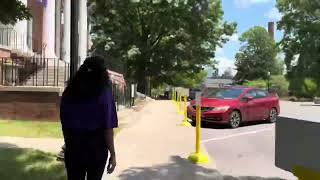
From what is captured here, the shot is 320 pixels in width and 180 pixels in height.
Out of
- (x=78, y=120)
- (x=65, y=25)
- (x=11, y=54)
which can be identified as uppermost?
(x=65, y=25)

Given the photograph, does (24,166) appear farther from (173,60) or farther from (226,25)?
(226,25)

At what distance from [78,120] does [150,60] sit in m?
48.5

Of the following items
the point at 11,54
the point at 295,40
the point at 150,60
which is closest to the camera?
the point at 11,54

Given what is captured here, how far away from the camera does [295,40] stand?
63406 mm

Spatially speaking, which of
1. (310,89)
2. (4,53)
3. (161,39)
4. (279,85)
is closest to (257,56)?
(279,85)

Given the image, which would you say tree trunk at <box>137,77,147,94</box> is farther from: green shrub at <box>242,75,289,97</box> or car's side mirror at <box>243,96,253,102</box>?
green shrub at <box>242,75,289,97</box>

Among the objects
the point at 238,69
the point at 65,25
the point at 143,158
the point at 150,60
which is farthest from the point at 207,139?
the point at 238,69

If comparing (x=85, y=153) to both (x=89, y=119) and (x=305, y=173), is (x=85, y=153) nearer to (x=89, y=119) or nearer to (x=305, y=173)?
(x=89, y=119)

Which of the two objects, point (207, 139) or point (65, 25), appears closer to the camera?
→ point (207, 139)

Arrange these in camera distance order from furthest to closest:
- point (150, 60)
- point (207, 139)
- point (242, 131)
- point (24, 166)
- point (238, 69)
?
point (238, 69)
point (150, 60)
point (242, 131)
point (207, 139)
point (24, 166)

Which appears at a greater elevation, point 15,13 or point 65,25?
point 65,25

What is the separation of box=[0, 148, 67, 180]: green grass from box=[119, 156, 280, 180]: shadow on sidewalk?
106cm

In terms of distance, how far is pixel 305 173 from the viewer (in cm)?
467

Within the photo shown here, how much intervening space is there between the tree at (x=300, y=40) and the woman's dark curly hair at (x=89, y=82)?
49.3m
